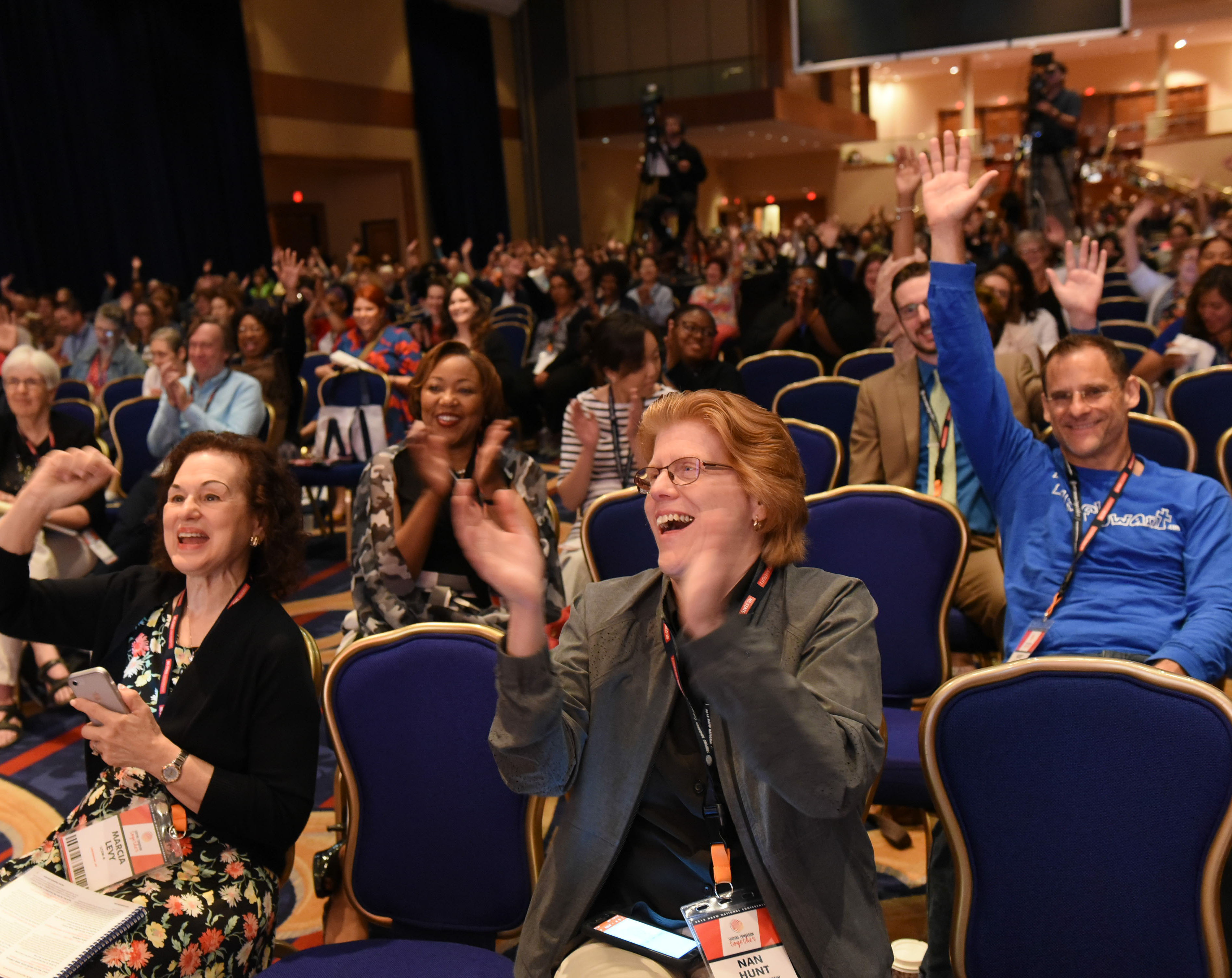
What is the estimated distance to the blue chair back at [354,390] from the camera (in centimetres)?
550

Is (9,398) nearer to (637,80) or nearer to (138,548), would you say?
(138,548)

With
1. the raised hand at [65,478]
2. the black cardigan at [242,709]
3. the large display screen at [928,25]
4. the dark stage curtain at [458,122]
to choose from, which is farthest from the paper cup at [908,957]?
the dark stage curtain at [458,122]

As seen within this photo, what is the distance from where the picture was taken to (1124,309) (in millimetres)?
6695

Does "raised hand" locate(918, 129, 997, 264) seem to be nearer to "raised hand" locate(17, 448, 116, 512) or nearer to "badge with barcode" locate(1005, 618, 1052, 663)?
"badge with barcode" locate(1005, 618, 1052, 663)

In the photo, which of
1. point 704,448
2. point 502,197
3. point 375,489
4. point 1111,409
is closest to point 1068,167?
point 1111,409

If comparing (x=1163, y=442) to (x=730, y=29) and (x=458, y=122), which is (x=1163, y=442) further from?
(x=730, y=29)

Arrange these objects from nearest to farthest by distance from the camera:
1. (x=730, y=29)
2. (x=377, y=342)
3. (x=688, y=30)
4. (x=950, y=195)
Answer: (x=950, y=195)
(x=377, y=342)
(x=730, y=29)
(x=688, y=30)

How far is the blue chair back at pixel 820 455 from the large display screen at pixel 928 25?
8.36 meters

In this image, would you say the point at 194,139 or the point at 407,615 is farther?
the point at 194,139

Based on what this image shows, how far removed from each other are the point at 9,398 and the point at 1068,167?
7.89 m

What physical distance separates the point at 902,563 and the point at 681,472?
4.24ft

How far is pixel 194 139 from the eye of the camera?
13477mm

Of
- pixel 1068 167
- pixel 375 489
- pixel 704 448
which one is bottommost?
pixel 375 489

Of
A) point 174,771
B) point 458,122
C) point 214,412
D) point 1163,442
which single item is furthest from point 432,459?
point 458,122
